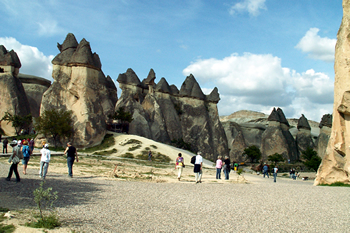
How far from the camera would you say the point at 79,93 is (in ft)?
99.0

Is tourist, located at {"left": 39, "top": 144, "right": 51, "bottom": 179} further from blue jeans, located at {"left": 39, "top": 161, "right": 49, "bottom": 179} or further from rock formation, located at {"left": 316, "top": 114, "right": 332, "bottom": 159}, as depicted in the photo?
rock formation, located at {"left": 316, "top": 114, "right": 332, "bottom": 159}

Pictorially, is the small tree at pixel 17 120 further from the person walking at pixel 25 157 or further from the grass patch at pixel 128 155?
the person walking at pixel 25 157

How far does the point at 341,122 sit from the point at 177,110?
33.1 m

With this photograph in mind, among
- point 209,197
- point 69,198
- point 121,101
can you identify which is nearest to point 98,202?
point 69,198

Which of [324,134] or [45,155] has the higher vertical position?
[324,134]

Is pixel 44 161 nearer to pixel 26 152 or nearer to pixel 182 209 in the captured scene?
pixel 26 152

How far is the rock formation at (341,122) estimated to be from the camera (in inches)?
470

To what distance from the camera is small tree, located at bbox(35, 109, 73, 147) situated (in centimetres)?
2755

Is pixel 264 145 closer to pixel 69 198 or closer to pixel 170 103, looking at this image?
pixel 170 103

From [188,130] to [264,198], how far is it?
3591 cm

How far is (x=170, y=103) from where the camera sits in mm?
44094

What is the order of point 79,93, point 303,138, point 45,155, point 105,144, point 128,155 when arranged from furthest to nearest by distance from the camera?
point 303,138 → point 79,93 → point 105,144 → point 128,155 → point 45,155

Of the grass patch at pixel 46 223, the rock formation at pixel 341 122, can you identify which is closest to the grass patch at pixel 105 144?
the rock formation at pixel 341 122

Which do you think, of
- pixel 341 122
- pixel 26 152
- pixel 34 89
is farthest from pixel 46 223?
pixel 34 89
